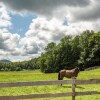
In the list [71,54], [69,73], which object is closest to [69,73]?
[69,73]

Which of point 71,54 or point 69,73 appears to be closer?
point 69,73

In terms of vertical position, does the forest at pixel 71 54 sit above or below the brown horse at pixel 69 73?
above

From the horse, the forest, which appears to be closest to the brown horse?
the horse

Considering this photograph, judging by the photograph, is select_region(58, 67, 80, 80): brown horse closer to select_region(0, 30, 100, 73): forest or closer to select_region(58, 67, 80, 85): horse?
select_region(58, 67, 80, 85): horse

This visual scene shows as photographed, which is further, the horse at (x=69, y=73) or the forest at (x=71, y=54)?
the forest at (x=71, y=54)

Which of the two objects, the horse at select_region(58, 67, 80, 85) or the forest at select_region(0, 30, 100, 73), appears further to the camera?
the forest at select_region(0, 30, 100, 73)

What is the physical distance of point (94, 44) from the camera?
128500mm

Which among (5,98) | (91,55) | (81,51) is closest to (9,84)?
(5,98)

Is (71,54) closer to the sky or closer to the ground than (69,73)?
closer to the sky

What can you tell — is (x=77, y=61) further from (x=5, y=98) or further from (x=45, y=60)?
(x=5, y=98)

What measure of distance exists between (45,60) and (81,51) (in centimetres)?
1717

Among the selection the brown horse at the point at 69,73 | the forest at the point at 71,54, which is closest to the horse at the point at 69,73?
the brown horse at the point at 69,73

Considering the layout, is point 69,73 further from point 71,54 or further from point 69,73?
point 71,54

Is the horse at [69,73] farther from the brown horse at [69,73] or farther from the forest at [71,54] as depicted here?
the forest at [71,54]
